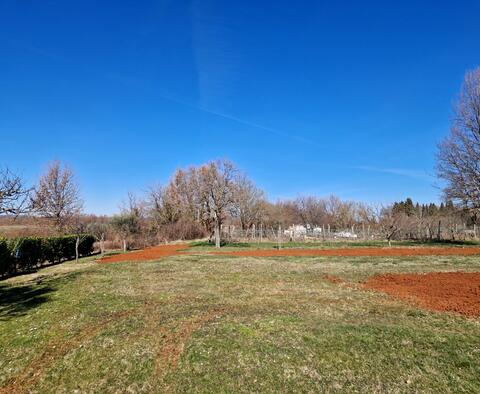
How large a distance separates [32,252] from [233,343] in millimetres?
17430

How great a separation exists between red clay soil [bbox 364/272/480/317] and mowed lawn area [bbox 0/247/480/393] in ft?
2.03

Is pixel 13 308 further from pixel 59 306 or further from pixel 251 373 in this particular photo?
pixel 251 373

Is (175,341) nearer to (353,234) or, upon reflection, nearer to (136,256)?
(136,256)

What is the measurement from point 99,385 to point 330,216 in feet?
250

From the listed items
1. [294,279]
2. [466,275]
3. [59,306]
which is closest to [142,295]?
[59,306]

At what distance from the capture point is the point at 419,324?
6.52 m

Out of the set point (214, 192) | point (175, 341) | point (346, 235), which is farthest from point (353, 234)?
point (175, 341)

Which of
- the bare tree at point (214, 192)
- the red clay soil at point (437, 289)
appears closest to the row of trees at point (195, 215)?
the bare tree at point (214, 192)

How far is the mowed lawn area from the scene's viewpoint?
461 centimetres

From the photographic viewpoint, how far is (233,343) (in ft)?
18.7

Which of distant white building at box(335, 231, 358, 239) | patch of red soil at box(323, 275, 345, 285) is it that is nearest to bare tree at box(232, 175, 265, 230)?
distant white building at box(335, 231, 358, 239)

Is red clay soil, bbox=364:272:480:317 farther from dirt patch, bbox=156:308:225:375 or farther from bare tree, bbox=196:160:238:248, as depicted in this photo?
bare tree, bbox=196:160:238:248

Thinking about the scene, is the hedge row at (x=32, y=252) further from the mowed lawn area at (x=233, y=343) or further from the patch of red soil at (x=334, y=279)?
the patch of red soil at (x=334, y=279)

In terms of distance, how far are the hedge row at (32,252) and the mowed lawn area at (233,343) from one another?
742 centimetres
